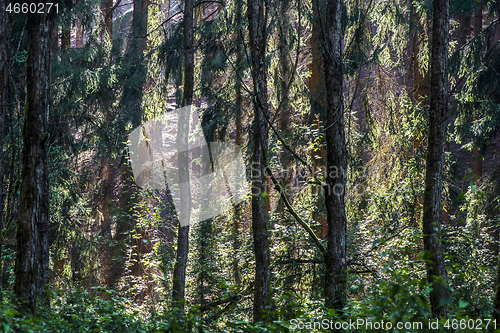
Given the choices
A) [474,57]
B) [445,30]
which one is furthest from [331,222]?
[474,57]

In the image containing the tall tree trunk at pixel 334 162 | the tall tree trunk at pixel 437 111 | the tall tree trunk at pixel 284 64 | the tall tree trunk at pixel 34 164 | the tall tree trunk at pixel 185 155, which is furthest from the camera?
the tall tree trunk at pixel 284 64

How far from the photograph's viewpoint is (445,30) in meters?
6.08

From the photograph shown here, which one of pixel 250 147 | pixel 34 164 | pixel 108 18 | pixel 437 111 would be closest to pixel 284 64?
pixel 250 147

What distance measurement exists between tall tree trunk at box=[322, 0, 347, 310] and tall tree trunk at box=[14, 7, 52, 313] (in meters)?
4.13

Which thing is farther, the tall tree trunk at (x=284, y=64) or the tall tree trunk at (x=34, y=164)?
the tall tree trunk at (x=284, y=64)

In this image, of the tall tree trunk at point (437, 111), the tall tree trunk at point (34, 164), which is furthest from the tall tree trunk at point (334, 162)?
the tall tree trunk at point (34, 164)

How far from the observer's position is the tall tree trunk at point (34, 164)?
18.8 feet

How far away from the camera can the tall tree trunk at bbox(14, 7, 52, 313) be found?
18.8ft

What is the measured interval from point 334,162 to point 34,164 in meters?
4.38

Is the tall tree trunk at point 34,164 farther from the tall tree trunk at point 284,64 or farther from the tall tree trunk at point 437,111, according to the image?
the tall tree trunk at point 437,111

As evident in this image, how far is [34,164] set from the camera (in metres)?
5.91

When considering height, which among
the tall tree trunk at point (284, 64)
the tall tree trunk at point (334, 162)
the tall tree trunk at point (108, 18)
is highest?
the tall tree trunk at point (108, 18)

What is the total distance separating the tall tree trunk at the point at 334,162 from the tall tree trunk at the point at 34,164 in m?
4.13

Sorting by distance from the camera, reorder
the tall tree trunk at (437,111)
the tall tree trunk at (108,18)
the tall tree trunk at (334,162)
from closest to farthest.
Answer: the tall tree trunk at (334,162), the tall tree trunk at (437,111), the tall tree trunk at (108,18)
